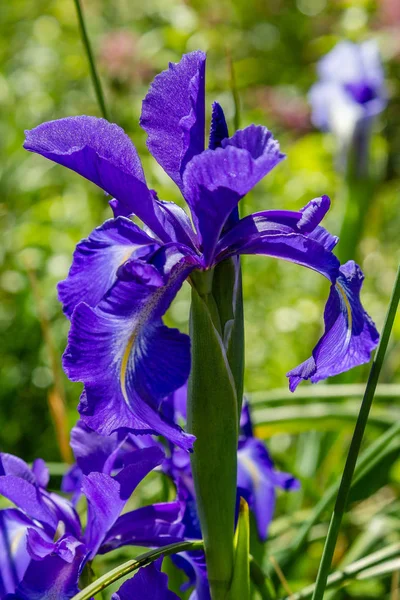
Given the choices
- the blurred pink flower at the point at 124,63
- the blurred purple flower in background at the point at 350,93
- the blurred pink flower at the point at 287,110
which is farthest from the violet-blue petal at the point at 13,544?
the blurred pink flower at the point at 287,110

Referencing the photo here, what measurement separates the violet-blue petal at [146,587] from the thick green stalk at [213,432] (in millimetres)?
35

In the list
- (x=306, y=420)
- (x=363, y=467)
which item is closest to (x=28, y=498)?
(x=363, y=467)

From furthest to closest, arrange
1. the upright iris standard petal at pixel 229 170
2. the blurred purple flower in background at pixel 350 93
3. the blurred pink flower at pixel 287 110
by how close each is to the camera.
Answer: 1. the blurred pink flower at pixel 287 110
2. the blurred purple flower in background at pixel 350 93
3. the upright iris standard petal at pixel 229 170

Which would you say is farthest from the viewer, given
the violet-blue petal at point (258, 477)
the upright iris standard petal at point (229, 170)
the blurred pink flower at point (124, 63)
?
the blurred pink flower at point (124, 63)

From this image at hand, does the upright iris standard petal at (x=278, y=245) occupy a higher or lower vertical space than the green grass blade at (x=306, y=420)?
higher

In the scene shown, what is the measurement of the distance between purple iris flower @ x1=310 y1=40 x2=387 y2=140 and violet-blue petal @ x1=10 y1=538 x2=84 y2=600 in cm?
123

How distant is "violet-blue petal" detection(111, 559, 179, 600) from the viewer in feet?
1.65

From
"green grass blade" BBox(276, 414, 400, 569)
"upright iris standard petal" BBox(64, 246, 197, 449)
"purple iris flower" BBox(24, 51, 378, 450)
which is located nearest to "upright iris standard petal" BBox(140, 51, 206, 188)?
"purple iris flower" BBox(24, 51, 378, 450)

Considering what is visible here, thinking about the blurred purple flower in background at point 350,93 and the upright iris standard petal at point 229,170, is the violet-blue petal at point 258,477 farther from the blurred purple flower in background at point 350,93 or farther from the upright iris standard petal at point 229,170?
the blurred purple flower in background at point 350,93

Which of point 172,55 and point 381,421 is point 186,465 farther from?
point 172,55

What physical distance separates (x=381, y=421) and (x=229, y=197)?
2.07 ft

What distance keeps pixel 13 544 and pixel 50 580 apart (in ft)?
0.23

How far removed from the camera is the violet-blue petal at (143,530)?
0.56 meters

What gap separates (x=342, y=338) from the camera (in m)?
0.50
